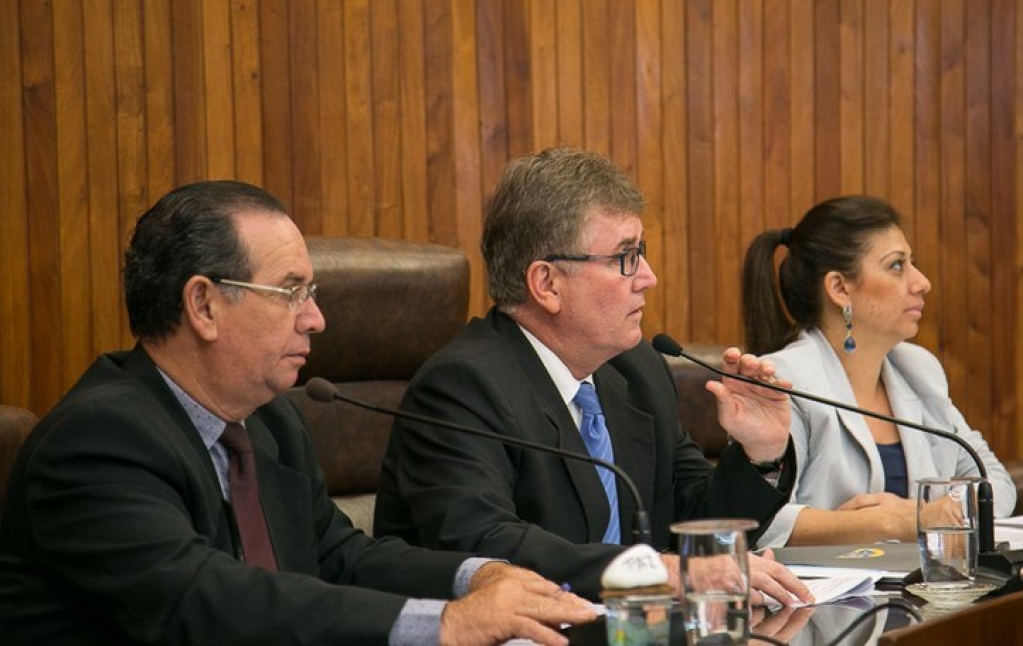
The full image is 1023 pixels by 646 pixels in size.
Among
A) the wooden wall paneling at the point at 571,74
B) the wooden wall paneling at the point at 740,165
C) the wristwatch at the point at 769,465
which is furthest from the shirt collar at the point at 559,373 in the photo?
the wooden wall paneling at the point at 740,165

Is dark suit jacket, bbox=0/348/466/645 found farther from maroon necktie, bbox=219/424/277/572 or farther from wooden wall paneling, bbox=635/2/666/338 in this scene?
wooden wall paneling, bbox=635/2/666/338

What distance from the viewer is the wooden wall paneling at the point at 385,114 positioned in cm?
376

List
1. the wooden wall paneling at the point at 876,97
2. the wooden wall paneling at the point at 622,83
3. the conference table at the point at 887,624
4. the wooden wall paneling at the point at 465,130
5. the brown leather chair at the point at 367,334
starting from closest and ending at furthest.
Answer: the conference table at the point at 887,624
the brown leather chair at the point at 367,334
the wooden wall paneling at the point at 465,130
the wooden wall paneling at the point at 622,83
the wooden wall paneling at the point at 876,97

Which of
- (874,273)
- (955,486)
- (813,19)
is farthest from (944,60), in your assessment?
(955,486)

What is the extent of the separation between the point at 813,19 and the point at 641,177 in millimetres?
822

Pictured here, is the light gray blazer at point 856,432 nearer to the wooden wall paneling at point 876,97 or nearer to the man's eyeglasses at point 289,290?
the man's eyeglasses at point 289,290

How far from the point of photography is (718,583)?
5.16 feet

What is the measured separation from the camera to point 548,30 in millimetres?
4070

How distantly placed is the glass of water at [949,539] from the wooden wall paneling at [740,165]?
8.03ft

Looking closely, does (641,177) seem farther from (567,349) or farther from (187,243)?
(187,243)

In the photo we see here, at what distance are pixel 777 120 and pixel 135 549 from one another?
3.17 metres

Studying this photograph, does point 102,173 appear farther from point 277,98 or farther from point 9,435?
point 9,435

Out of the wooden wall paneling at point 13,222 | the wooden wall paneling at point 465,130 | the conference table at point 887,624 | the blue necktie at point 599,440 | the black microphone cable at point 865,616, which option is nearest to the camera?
the conference table at point 887,624

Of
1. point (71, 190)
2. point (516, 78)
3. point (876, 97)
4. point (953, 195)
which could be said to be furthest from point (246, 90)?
point (953, 195)
